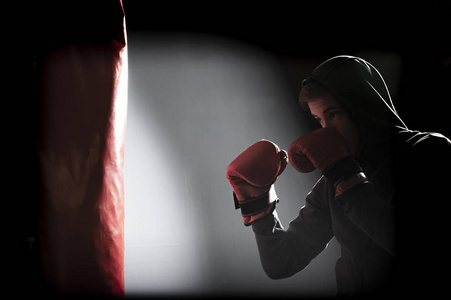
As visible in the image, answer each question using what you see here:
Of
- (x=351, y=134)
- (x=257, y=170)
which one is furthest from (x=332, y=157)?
(x=257, y=170)

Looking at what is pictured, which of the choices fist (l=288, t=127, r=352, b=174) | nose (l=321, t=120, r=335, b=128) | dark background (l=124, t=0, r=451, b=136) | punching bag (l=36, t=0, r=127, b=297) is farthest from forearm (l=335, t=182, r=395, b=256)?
punching bag (l=36, t=0, r=127, b=297)

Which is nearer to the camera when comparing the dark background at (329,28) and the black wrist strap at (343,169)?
the black wrist strap at (343,169)

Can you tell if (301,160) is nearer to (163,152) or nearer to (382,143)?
(382,143)

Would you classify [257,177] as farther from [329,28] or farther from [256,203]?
[329,28]

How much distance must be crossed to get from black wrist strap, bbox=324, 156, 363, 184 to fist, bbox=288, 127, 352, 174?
0.01 metres

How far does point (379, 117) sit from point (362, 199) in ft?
0.96

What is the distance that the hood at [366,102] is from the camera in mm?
1113

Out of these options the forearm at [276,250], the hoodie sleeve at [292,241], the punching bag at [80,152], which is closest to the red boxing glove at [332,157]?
the hoodie sleeve at [292,241]

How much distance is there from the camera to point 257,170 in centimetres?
116

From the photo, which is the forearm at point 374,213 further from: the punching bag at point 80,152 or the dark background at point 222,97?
the punching bag at point 80,152

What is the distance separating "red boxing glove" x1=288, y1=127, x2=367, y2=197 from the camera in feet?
3.40

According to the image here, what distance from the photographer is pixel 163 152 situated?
1.36 metres

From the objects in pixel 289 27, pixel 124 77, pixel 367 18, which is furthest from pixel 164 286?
pixel 367 18

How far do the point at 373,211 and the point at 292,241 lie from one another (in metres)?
0.31
